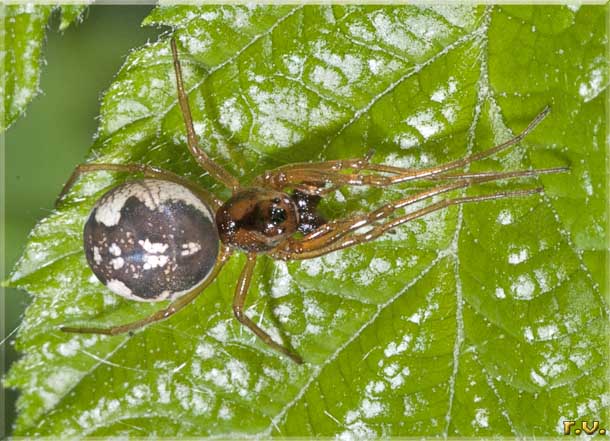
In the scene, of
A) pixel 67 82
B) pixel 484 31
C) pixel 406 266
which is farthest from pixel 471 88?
pixel 67 82

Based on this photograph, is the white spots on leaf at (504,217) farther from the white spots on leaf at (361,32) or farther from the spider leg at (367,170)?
the white spots on leaf at (361,32)

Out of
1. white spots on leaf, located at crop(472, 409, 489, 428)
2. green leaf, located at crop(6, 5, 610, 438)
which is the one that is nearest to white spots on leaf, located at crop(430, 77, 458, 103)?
green leaf, located at crop(6, 5, 610, 438)

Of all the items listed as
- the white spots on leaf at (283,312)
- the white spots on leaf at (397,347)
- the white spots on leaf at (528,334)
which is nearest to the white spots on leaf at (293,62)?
the white spots on leaf at (283,312)

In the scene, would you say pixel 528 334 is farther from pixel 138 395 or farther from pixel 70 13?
pixel 70 13

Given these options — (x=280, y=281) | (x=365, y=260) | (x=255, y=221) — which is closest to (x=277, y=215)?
(x=255, y=221)

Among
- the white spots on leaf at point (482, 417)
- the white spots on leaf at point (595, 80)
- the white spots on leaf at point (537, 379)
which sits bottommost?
the white spots on leaf at point (482, 417)

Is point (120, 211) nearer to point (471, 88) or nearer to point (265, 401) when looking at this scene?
point (265, 401)
